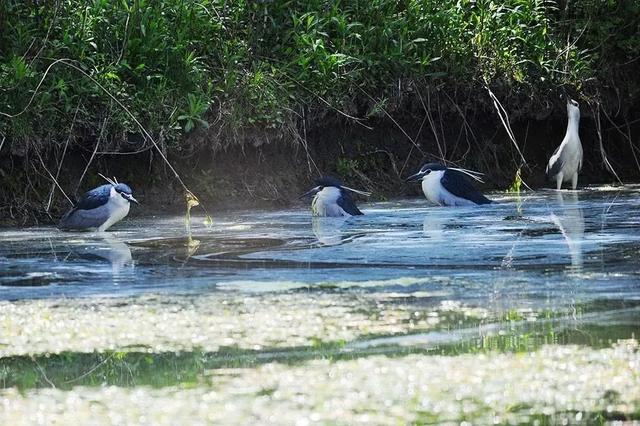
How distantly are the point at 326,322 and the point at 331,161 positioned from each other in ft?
24.7

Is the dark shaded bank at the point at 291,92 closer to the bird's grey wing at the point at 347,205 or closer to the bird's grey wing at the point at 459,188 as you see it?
the bird's grey wing at the point at 459,188

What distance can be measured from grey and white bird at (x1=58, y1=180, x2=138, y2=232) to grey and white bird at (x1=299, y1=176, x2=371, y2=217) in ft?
5.25

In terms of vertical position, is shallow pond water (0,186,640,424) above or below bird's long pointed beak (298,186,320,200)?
below

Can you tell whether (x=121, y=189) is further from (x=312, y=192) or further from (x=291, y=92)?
(x=291, y=92)

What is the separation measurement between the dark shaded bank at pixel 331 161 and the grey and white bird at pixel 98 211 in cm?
67

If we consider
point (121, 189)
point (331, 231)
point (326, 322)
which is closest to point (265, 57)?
point (121, 189)

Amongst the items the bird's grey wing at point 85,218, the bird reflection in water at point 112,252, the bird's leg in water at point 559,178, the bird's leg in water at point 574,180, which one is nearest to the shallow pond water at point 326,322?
the bird reflection in water at point 112,252

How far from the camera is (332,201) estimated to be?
1080cm

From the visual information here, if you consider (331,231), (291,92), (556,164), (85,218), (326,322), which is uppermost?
(291,92)

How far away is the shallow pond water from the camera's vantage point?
419cm

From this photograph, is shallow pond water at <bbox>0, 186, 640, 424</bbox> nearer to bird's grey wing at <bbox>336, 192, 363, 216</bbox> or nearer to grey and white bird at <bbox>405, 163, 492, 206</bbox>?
bird's grey wing at <bbox>336, 192, 363, 216</bbox>

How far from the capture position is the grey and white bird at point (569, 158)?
13.6 m

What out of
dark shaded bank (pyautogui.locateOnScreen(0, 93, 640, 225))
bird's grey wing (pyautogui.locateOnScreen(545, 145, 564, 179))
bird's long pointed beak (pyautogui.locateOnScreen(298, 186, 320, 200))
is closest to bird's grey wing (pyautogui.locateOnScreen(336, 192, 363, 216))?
bird's long pointed beak (pyautogui.locateOnScreen(298, 186, 320, 200))

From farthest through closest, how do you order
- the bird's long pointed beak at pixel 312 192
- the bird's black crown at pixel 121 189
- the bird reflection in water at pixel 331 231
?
the bird's long pointed beak at pixel 312 192, the bird's black crown at pixel 121 189, the bird reflection in water at pixel 331 231
